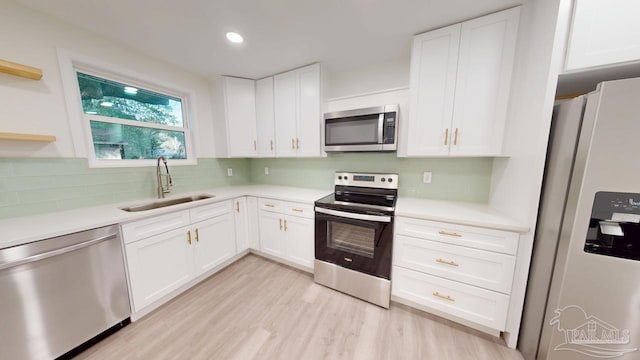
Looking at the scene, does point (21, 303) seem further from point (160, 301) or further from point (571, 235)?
point (571, 235)

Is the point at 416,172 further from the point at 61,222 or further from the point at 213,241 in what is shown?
the point at 61,222

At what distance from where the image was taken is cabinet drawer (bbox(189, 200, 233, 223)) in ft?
6.24

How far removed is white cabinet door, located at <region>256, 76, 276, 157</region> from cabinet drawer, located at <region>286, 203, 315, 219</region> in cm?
81

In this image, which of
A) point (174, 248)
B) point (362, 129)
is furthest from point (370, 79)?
point (174, 248)

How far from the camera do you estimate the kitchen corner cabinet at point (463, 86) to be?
138 centimetres

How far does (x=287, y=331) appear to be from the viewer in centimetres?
148

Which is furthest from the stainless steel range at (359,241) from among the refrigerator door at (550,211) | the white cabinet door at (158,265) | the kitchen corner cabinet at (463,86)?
the white cabinet door at (158,265)

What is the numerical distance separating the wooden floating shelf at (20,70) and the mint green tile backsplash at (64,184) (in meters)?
0.59

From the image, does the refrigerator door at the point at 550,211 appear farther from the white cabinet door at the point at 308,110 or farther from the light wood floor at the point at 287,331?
the white cabinet door at the point at 308,110

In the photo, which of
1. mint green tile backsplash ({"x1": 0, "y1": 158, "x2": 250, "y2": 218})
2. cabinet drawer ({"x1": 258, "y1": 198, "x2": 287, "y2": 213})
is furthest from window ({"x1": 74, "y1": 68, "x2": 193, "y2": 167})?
cabinet drawer ({"x1": 258, "y1": 198, "x2": 287, "y2": 213})

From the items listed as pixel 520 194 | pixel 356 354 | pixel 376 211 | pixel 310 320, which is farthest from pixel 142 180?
pixel 520 194

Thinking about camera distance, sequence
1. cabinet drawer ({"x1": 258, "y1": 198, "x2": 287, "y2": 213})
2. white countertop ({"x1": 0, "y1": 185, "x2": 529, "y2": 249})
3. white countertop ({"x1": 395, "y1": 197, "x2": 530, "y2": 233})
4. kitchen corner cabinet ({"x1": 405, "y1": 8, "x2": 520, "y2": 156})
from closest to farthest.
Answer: white countertop ({"x1": 0, "y1": 185, "x2": 529, "y2": 249}) → white countertop ({"x1": 395, "y1": 197, "x2": 530, "y2": 233}) → kitchen corner cabinet ({"x1": 405, "y1": 8, "x2": 520, "y2": 156}) → cabinet drawer ({"x1": 258, "y1": 198, "x2": 287, "y2": 213})

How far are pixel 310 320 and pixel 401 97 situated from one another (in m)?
2.18

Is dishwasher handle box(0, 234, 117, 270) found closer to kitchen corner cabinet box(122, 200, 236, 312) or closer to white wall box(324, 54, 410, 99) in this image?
kitchen corner cabinet box(122, 200, 236, 312)
